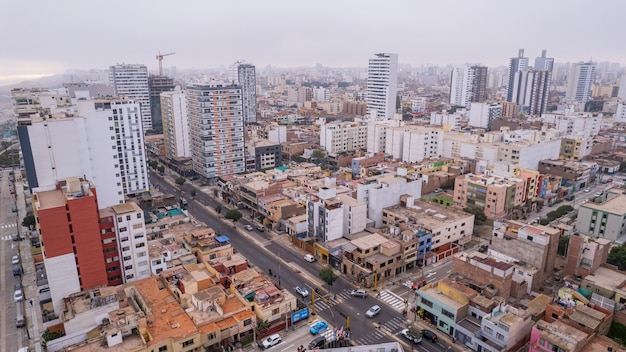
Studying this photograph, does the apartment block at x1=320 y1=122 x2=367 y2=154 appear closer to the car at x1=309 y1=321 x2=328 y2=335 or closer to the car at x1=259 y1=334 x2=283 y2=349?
the car at x1=309 y1=321 x2=328 y2=335

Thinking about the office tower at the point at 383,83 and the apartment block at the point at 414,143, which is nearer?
the apartment block at the point at 414,143

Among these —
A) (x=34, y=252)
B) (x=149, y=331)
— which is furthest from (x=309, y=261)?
Answer: (x=34, y=252)

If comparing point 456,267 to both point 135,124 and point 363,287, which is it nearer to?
point 363,287

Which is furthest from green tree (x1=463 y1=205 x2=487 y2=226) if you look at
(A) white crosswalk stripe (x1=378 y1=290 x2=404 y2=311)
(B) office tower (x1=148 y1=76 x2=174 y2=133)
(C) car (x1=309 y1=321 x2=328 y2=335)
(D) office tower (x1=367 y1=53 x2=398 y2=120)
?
(B) office tower (x1=148 y1=76 x2=174 y2=133)

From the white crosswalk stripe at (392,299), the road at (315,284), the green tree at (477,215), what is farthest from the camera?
the green tree at (477,215)

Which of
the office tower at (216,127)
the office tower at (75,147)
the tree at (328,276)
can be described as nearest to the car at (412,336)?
the tree at (328,276)

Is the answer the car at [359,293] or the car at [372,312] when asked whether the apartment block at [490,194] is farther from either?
the car at [372,312]
